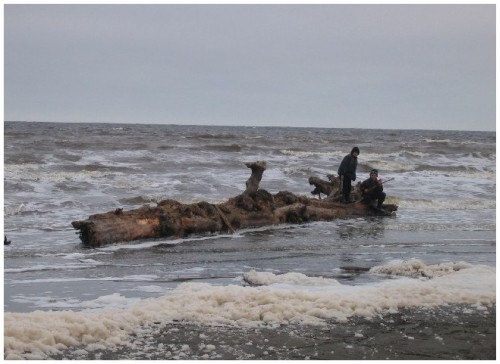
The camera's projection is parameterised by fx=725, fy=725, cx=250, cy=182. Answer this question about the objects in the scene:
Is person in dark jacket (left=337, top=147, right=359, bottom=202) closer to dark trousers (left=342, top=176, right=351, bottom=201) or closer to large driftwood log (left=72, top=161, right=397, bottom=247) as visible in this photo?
dark trousers (left=342, top=176, right=351, bottom=201)

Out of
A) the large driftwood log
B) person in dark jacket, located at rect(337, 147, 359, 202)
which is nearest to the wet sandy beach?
the large driftwood log

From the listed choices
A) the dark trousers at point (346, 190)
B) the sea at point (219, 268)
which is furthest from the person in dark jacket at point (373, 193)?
the sea at point (219, 268)

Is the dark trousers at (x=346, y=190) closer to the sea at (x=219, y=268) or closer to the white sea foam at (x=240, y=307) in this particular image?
the sea at (x=219, y=268)

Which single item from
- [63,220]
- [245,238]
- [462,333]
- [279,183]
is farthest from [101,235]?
[279,183]

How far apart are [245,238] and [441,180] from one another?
15743 mm

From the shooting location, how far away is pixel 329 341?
6395mm

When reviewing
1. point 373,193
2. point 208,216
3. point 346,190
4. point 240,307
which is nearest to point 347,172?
point 346,190

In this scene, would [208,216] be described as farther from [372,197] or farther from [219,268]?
[372,197]

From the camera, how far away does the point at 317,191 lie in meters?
17.4

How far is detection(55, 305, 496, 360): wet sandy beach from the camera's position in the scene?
19.8 ft

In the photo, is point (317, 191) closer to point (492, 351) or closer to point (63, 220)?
point (63, 220)

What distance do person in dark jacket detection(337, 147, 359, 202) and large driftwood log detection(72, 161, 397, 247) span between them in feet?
1.34

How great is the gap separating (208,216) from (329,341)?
6754mm

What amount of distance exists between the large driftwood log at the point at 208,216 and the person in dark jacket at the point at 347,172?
41 centimetres
